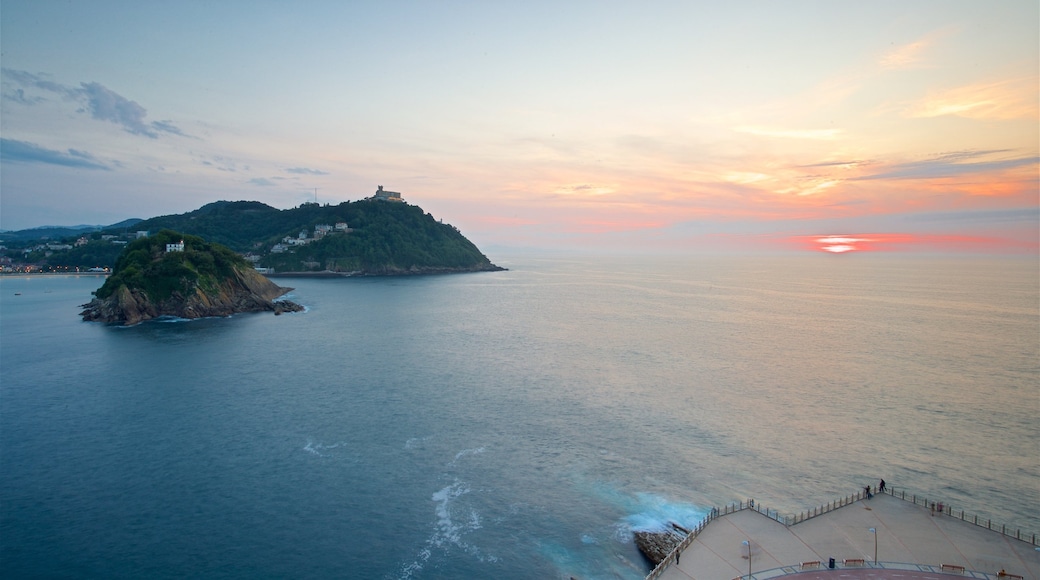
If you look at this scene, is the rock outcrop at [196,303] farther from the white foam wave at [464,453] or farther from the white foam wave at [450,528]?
the white foam wave at [450,528]

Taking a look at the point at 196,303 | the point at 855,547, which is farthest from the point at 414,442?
the point at 196,303

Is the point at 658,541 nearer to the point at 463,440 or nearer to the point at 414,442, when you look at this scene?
the point at 463,440

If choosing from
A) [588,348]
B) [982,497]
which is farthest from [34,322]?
[982,497]

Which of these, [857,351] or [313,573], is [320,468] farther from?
[857,351]

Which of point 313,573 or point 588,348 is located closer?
point 313,573

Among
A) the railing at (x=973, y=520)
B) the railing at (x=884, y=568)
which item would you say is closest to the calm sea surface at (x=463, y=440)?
the railing at (x=973, y=520)

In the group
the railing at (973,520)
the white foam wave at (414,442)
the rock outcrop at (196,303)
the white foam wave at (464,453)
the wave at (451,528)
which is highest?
the rock outcrop at (196,303)

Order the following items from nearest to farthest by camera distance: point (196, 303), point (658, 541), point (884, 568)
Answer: point (884, 568), point (658, 541), point (196, 303)
